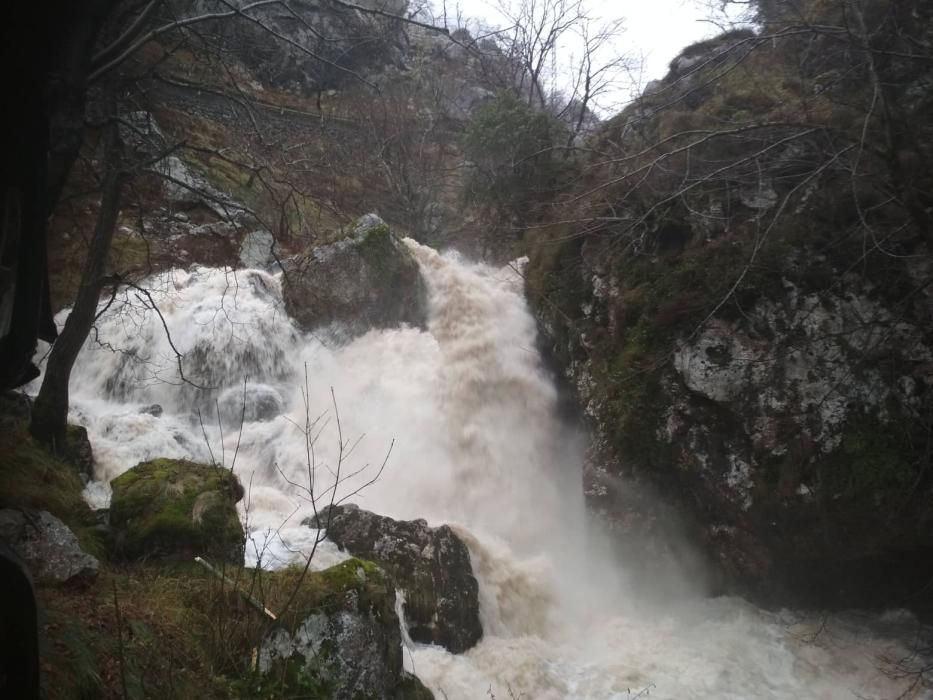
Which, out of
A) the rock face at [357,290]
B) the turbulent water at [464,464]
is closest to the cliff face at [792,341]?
the turbulent water at [464,464]

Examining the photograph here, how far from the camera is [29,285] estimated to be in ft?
5.85

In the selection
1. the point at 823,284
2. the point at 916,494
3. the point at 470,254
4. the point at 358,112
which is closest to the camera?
the point at 916,494

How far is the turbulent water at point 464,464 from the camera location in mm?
5422

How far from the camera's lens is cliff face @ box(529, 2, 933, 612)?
18.0 feet

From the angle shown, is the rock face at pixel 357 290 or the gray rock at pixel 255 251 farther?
the gray rock at pixel 255 251

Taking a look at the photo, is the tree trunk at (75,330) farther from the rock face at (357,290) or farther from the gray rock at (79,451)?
the rock face at (357,290)

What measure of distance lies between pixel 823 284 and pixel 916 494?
7.78 feet

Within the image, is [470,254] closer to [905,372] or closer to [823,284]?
[823,284]

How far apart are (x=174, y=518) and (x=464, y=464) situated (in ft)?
16.2

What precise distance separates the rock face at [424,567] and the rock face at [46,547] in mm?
2153

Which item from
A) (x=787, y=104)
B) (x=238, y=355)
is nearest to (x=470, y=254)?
(x=238, y=355)

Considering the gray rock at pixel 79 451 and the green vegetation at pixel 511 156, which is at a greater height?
the green vegetation at pixel 511 156

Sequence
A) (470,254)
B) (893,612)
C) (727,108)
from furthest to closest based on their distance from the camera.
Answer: (470,254), (727,108), (893,612)

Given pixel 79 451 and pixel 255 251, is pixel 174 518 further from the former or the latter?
pixel 255 251
